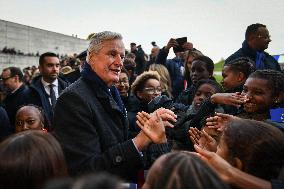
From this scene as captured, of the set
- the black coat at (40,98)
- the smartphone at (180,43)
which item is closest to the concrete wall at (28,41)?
the black coat at (40,98)

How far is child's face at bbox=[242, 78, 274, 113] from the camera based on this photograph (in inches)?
120

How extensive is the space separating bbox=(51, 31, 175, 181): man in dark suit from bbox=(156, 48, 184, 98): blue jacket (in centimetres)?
391

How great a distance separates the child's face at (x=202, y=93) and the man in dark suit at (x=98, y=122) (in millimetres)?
1553

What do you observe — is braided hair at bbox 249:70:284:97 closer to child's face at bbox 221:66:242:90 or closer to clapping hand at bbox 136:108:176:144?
child's face at bbox 221:66:242:90

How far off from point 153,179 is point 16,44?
13.6m

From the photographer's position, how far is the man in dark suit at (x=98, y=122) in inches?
89.4

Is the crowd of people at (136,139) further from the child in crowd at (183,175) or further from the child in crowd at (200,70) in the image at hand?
the child in crowd at (200,70)

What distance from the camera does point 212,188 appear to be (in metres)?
1.19

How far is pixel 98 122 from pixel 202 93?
1926 millimetres

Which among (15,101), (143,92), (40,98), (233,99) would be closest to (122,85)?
(143,92)

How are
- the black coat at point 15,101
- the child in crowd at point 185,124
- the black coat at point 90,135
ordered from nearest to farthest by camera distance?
the black coat at point 90,135 → the child in crowd at point 185,124 → the black coat at point 15,101

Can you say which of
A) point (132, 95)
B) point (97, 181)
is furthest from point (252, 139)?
point (132, 95)

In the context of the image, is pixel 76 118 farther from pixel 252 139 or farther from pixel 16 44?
pixel 16 44

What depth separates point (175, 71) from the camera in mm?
7348
